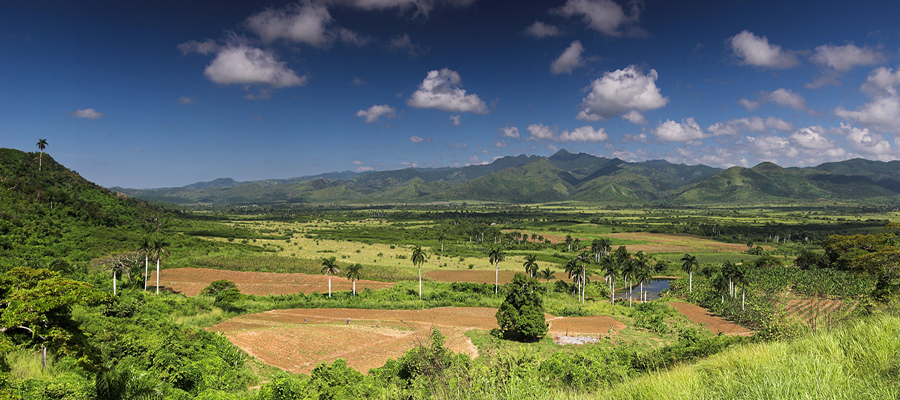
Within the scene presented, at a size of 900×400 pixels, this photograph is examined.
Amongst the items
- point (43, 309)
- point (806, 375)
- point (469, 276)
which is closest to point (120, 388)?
point (43, 309)

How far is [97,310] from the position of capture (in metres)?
22.5

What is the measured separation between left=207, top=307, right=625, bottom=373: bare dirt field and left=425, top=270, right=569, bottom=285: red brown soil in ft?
67.2

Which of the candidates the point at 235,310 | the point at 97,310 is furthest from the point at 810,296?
the point at 235,310

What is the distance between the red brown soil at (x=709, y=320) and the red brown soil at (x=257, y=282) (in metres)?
39.0

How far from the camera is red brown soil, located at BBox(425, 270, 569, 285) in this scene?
6322 centimetres

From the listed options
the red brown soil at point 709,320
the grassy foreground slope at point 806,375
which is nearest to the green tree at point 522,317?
the red brown soil at point 709,320

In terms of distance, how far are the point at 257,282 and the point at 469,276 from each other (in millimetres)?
33913

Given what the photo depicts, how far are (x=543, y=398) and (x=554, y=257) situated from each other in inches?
3579

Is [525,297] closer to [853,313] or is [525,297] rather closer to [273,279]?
[853,313]

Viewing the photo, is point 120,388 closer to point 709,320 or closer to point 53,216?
point 709,320

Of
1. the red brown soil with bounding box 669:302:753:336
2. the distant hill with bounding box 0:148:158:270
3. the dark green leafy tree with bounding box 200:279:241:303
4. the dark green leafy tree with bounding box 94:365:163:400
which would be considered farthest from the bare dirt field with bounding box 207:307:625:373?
the distant hill with bounding box 0:148:158:270

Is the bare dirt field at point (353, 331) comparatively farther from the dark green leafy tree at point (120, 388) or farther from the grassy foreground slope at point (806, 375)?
the grassy foreground slope at point (806, 375)

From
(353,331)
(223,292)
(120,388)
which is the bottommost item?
(353,331)

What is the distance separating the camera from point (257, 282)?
171ft
